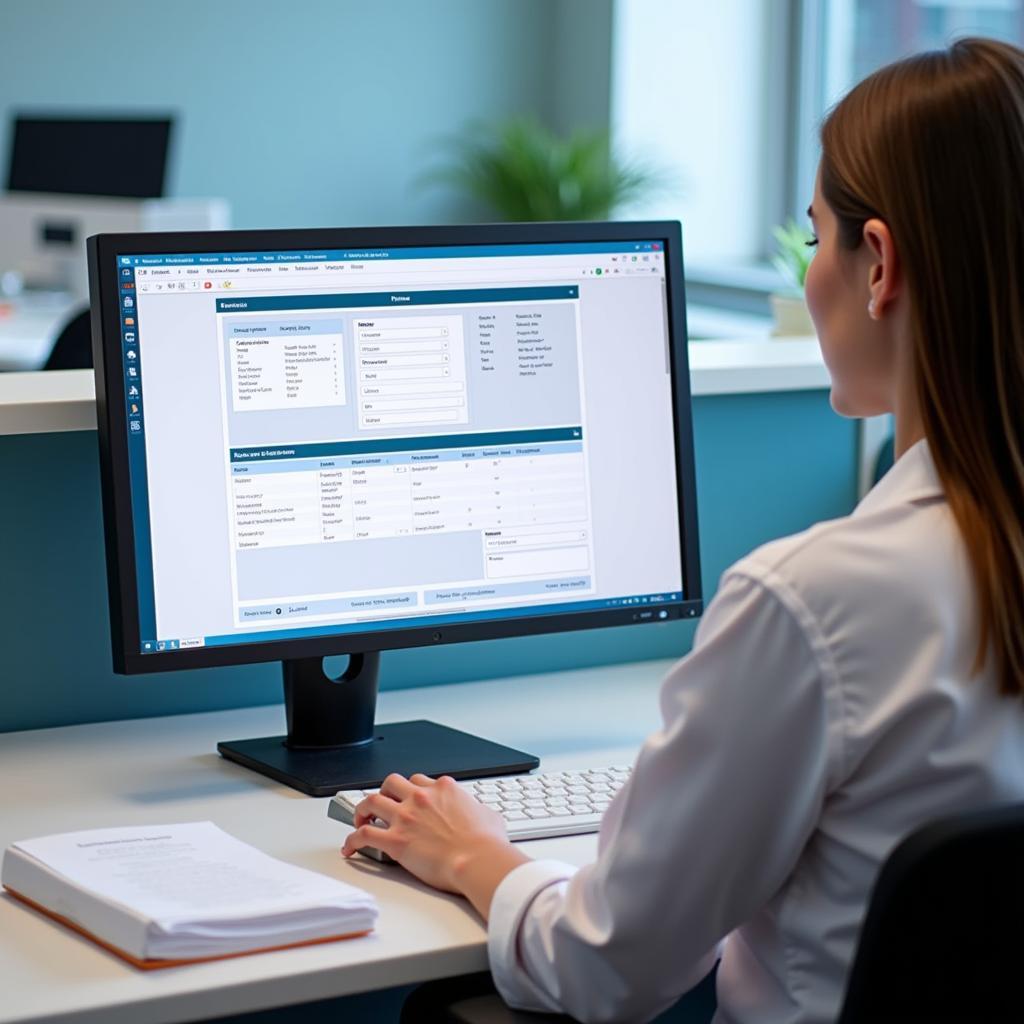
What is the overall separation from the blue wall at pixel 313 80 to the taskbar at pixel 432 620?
4221 millimetres

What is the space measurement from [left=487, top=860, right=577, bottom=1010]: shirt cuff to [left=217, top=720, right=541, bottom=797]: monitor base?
320 mm

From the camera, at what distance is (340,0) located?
5.75 m

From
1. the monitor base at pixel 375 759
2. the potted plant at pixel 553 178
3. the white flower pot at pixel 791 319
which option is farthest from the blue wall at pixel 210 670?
the potted plant at pixel 553 178

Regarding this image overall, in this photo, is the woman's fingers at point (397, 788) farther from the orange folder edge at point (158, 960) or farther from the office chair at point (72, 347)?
the office chair at point (72, 347)

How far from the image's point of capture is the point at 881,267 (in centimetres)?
100

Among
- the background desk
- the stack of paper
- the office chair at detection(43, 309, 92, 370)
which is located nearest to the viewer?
the stack of paper

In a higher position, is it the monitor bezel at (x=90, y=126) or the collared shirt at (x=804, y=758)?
the monitor bezel at (x=90, y=126)

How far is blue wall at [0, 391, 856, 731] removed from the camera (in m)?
1.53

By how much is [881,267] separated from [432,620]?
58cm

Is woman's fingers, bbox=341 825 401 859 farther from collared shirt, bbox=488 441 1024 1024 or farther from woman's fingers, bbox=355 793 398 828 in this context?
collared shirt, bbox=488 441 1024 1024

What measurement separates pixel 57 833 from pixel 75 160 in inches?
161

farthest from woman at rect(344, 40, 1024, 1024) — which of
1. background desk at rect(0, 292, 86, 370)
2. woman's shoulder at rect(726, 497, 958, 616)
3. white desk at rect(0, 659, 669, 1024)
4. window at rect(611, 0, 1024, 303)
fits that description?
window at rect(611, 0, 1024, 303)

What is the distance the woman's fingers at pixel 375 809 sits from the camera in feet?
4.01

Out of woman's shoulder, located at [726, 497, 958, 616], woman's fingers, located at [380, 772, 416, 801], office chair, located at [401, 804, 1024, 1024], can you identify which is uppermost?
woman's shoulder, located at [726, 497, 958, 616]
